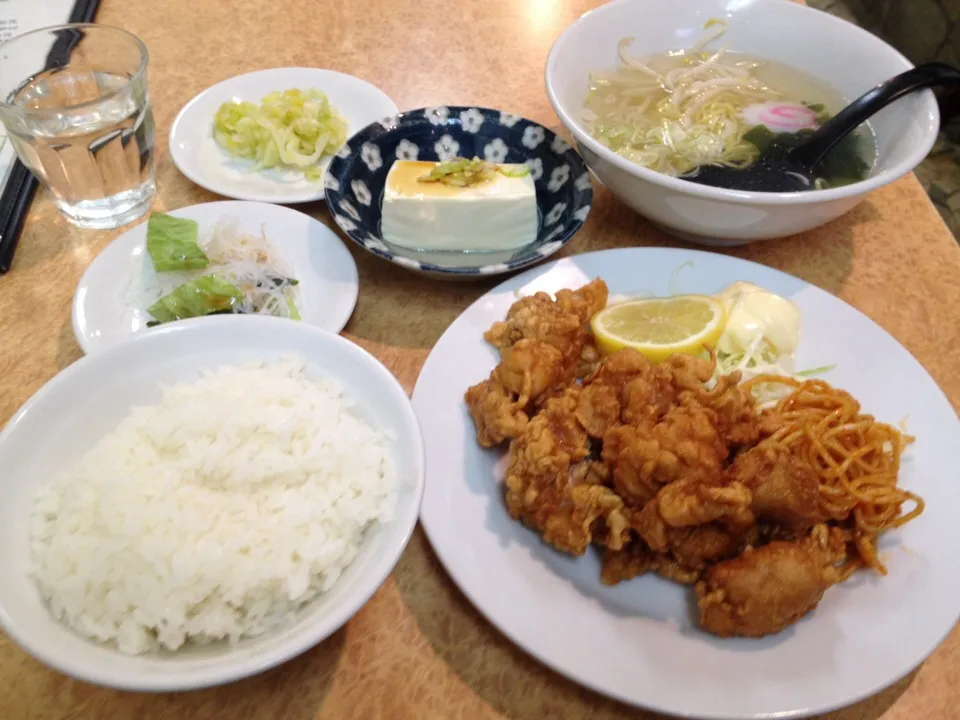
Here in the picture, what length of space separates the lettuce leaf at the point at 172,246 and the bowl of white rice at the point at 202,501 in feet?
1.60

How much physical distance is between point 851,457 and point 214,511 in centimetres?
115

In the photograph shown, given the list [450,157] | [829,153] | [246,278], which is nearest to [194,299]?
[246,278]

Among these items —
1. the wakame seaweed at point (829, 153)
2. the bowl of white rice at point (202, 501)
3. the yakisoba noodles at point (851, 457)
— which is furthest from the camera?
the wakame seaweed at point (829, 153)

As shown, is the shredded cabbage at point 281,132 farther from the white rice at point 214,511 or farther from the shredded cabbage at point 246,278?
the white rice at point 214,511

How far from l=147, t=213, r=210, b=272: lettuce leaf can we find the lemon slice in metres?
0.99

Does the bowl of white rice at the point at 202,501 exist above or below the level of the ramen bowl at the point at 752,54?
below

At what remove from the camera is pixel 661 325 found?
159 cm

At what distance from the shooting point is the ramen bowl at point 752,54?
1578mm

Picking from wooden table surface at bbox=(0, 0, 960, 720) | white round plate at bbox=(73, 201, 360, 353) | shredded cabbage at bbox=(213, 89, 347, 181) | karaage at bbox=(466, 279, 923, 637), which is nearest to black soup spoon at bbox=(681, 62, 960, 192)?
wooden table surface at bbox=(0, 0, 960, 720)

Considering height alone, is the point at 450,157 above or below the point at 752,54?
below

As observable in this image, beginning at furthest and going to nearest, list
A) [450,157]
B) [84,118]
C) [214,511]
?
[450,157] < [84,118] < [214,511]

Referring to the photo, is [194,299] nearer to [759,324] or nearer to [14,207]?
[14,207]

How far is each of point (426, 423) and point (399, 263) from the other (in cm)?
42

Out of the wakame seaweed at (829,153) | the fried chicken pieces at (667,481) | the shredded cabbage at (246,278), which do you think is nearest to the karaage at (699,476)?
the fried chicken pieces at (667,481)
